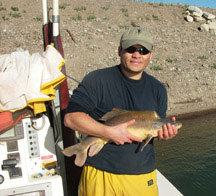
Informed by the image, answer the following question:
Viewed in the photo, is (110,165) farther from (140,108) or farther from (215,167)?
(215,167)

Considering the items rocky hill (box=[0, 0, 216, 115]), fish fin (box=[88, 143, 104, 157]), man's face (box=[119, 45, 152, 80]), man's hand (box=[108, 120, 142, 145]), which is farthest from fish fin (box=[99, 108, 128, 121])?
rocky hill (box=[0, 0, 216, 115])

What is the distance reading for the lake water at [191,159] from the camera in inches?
251

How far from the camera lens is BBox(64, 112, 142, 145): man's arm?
7.95 ft

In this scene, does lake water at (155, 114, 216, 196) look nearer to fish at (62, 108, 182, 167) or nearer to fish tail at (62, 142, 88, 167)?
fish at (62, 108, 182, 167)

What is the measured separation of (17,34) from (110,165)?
1800 cm

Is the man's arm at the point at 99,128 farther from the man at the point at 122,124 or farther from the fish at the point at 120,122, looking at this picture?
the fish at the point at 120,122

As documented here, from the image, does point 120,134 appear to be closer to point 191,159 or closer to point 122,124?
point 122,124

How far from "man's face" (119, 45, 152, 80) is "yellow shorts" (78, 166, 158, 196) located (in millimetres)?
1022

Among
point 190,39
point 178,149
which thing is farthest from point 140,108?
point 190,39

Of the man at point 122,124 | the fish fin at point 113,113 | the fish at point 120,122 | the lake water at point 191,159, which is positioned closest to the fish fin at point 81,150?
the fish at point 120,122

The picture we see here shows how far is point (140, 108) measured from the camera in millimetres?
2742

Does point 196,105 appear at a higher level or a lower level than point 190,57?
lower

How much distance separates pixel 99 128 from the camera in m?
2.43

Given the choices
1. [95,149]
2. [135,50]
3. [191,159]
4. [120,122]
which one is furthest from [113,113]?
[191,159]
